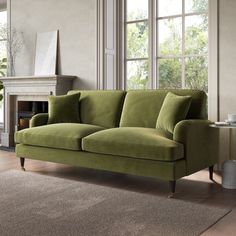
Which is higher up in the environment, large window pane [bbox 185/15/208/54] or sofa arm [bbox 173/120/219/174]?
large window pane [bbox 185/15/208/54]

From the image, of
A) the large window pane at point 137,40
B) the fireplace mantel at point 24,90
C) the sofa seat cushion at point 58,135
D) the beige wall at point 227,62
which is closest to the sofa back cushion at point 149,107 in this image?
the sofa seat cushion at point 58,135

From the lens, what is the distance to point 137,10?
5.09 meters

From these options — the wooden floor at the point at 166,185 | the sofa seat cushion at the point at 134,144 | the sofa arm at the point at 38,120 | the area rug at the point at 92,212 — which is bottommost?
the wooden floor at the point at 166,185

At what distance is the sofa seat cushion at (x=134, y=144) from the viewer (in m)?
3.05

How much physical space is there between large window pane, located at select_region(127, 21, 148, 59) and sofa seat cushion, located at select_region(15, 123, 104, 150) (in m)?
1.61

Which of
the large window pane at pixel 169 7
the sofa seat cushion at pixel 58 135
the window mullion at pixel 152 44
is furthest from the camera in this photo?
the window mullion at pixel 152 44

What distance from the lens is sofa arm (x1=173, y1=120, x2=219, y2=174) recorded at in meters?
3.13

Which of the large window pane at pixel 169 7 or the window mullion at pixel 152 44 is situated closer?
the large window pane at pixel 169 7

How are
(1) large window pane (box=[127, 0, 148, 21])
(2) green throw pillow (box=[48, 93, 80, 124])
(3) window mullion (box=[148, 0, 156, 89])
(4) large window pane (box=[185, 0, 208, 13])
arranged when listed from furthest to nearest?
(1) large window pane (box=[127, 0, 148, 21]) → (3) window mullion (box=[148, 0, 156, 89]) → (4) large window pane (box=[185, 0, 208, 13]) → (2) green throw pillow (box=[48, 93, 80, 124])

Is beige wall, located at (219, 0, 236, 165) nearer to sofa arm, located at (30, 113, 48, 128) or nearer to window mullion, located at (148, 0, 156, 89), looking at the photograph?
window mullion, located at (148, 0, 156, 89)

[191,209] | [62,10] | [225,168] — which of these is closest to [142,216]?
[191,209]

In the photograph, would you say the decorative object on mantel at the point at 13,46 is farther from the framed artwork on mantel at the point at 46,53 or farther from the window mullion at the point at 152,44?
the window mullion at the point at 152,44

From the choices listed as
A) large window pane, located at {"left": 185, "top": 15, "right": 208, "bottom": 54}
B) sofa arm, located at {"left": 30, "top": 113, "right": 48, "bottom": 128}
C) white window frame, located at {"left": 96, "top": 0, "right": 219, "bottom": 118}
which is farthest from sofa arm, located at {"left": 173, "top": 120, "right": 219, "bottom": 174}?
sofa arm, located at {"left": 30, "top": 113, "right": 48, "bottom": 128}

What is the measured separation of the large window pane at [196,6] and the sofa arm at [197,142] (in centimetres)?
166
